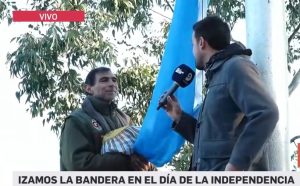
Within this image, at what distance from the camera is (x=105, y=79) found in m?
4.70

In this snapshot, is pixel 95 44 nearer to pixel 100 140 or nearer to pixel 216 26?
pixel 100 140

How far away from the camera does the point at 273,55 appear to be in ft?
12.2

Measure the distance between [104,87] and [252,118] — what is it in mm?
1651

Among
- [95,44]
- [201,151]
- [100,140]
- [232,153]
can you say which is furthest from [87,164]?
[95,44]

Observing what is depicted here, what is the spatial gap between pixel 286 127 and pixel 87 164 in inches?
49.3

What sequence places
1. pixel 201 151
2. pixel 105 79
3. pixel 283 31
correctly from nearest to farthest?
pixel 201 151 < pixel 283 31 < pixel 105 79

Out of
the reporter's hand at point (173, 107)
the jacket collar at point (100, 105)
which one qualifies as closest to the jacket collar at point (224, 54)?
the reporter's hand at point (173, 107)

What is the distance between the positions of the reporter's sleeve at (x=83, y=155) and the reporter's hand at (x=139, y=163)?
35 millimetres

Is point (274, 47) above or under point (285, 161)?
above

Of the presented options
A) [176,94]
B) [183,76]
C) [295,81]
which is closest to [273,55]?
[183,76]

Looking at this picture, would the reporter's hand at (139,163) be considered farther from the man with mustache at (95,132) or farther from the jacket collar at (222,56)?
the jacket collar at (222,56)

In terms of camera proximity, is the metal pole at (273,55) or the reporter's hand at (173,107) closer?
the metal pole at (273,55)

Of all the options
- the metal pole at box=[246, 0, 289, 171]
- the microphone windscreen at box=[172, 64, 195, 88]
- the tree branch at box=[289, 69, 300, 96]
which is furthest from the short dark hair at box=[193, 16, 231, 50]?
the tree branch at box=[289, 69, 300, 96]

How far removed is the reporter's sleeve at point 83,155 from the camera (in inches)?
169
